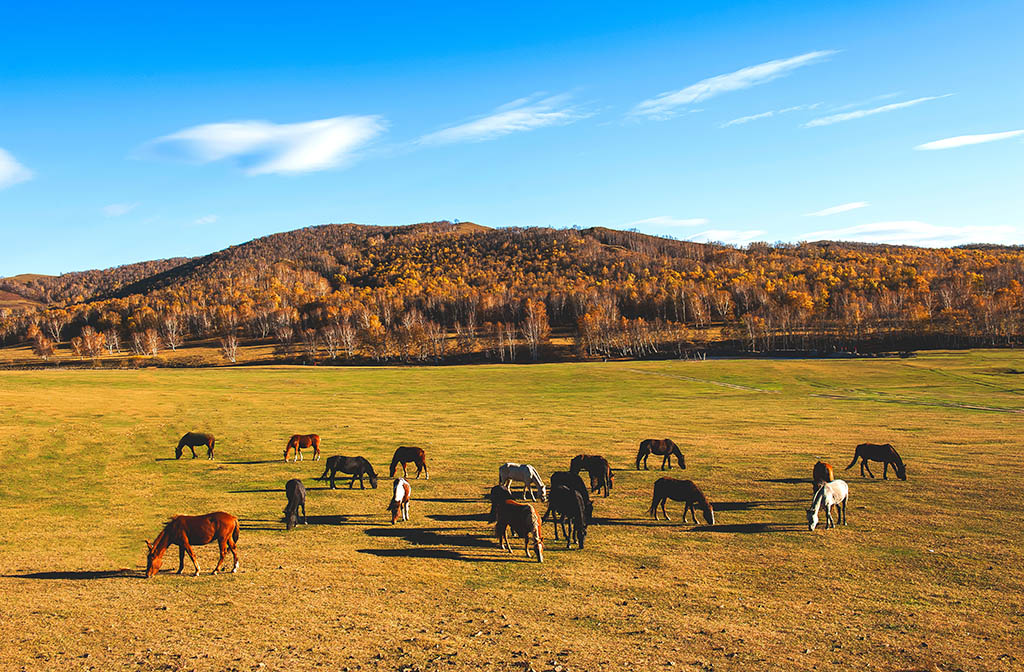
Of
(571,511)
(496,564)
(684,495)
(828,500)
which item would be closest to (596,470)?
(684,495)

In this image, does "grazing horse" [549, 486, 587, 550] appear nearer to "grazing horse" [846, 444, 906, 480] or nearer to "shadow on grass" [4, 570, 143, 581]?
"shadow on grass" [4, 570, 143, 581]

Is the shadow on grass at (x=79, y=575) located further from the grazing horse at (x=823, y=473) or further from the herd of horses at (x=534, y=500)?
the grazing horse at (x=823, y=473)

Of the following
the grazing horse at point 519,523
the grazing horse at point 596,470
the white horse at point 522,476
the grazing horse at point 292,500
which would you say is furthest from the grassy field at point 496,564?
the white horse at point 522,476

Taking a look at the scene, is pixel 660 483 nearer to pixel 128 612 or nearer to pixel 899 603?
pixel 899 603

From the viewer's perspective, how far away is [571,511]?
18188mm

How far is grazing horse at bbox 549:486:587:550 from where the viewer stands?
58.5ft

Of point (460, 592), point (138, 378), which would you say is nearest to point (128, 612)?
point (460, 592)

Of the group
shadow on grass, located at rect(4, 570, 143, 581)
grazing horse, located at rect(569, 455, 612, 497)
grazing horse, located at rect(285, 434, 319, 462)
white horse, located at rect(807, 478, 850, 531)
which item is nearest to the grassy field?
shadow on grass, located at rect(4, 570, 143, 581)

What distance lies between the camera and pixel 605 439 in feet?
123

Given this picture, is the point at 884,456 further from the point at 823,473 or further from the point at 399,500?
the point at 399,500

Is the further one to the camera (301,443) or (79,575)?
(301,443)

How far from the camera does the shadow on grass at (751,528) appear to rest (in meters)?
19.0

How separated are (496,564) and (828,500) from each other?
11447mm

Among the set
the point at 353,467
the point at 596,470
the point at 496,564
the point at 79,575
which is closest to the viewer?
the point at 79,575
